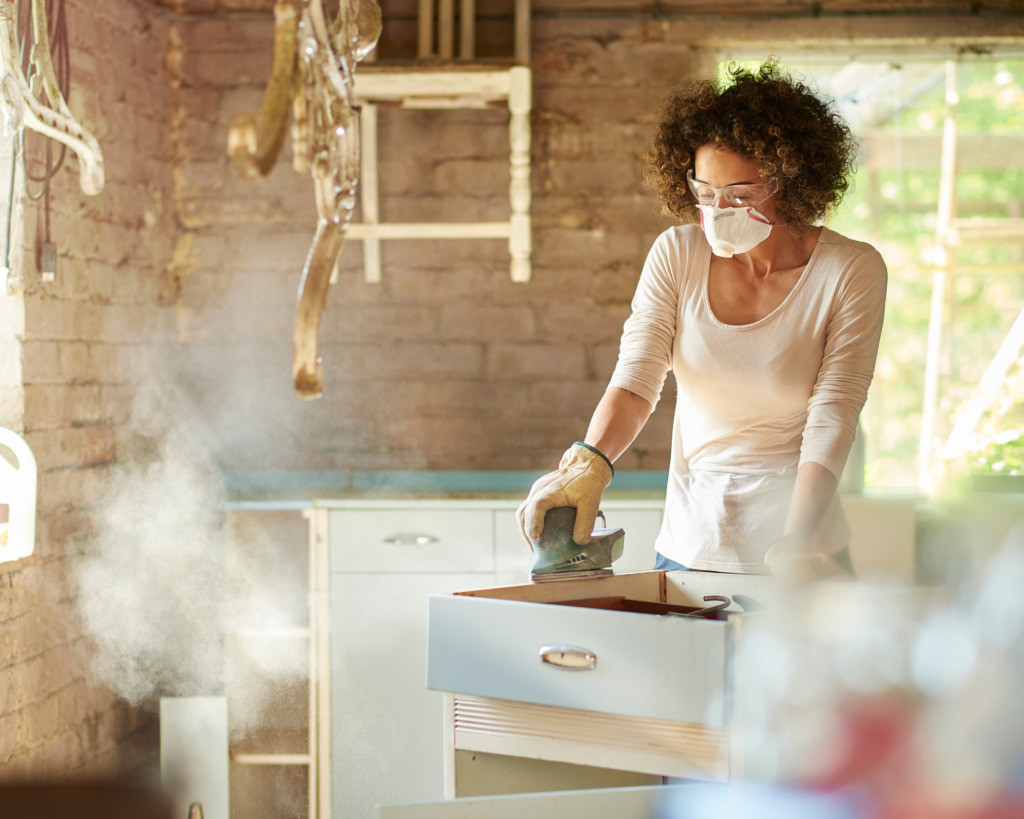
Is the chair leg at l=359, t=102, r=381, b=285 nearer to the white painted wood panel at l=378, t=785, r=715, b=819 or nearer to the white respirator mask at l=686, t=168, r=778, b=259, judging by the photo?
the white respirator mask at l=686, t=168, r=778, b=259

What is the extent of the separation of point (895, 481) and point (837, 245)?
1.80 meters

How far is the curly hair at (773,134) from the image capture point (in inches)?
58.2

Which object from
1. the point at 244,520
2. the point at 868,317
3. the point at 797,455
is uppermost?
the point at 868,317

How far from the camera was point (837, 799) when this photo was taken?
2.29ft

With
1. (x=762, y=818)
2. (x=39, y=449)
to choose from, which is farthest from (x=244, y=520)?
(x=762, y=818)

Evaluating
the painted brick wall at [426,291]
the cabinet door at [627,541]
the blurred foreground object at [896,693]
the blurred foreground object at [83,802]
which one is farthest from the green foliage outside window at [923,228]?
Result: the blurred foreground object at [83,802]

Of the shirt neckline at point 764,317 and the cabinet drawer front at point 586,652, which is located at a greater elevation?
the shirt neckline at point 764,317

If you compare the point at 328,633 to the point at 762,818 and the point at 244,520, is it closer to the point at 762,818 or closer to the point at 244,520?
the point at 244,520

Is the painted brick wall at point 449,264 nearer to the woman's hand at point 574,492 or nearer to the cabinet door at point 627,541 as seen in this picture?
the cabinet door at point 627,541

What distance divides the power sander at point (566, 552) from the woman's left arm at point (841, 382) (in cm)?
30

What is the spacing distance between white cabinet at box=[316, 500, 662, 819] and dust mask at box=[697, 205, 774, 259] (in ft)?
3.52

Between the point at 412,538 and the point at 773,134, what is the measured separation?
1438 millimetres

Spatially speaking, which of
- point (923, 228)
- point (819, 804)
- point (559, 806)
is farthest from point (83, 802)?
point (923, 228)

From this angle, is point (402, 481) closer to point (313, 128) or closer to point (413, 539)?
point (413, 539)
